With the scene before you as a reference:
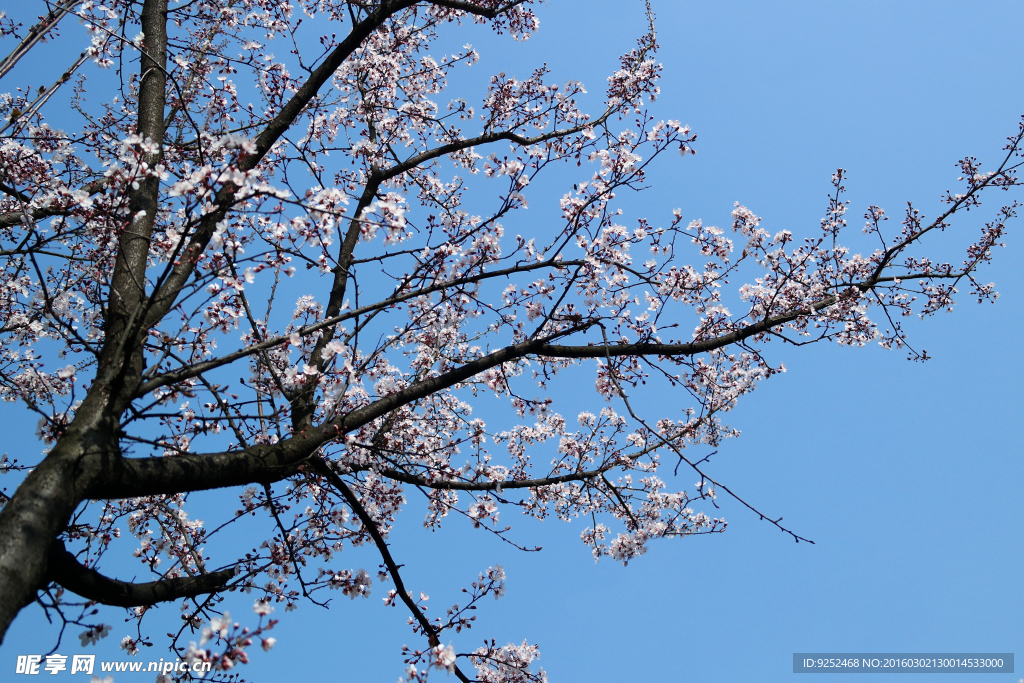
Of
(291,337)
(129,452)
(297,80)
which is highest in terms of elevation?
(297,80)

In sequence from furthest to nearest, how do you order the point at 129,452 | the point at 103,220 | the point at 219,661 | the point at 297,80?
the point at 297,80 < the point at 103,220 < the point at 129,452 < the point at 219,661

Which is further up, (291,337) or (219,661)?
(291,337)

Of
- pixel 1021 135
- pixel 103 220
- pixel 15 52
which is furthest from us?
pixel 1021 135

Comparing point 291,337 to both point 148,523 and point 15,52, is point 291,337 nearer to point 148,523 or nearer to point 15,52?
point 15,52

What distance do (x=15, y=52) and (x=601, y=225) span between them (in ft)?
15.0

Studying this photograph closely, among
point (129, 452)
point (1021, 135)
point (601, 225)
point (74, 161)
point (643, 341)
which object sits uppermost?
point (74, 161)

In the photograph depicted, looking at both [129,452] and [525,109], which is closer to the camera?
[129,452]

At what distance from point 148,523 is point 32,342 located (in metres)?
3.73

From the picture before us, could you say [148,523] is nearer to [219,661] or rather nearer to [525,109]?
[219,661]

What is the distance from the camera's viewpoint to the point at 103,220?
489 cm

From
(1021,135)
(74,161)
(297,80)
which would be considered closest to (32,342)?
(74,161)

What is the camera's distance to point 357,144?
6965 mm

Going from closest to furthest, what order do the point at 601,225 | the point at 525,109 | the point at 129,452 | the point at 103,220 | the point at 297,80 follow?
the point at 129,452, the point at 103,220, the point at 601,225, the point at 297,80, the point at 525,109

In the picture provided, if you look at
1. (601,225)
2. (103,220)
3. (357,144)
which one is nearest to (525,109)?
(357,144)
